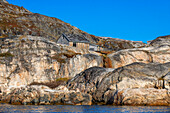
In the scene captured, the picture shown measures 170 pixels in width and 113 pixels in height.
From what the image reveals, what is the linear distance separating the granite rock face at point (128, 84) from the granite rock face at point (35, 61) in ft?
45.1

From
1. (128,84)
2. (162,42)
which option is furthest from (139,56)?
(128,84)

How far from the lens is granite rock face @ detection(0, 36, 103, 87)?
62.3 meters

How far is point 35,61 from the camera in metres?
65.8

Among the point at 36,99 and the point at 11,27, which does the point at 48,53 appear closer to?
the point at 36,99

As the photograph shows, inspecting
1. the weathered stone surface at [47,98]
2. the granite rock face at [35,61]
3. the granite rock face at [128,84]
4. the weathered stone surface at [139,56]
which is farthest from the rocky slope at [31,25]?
the weathered stone surface at [47,98]

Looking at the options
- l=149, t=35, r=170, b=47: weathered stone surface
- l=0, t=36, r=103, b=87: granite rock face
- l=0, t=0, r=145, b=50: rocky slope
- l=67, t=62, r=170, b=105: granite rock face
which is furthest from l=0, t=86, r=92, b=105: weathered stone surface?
l=0, t=0, r=145, b=50: rocky slope

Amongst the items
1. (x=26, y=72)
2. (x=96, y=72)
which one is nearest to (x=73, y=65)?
(x=26, y=72)

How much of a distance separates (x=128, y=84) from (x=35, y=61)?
2796 cm

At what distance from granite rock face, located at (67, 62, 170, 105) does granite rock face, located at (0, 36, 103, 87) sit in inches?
541

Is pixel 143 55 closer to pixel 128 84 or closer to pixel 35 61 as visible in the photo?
pixel 128 84

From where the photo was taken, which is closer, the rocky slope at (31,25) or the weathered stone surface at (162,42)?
the weathered stone surface at (162,42)

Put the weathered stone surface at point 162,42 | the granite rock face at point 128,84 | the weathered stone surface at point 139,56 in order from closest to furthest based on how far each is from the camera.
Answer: the granite rock face at point 128,84 → the weathered stone surface at point 139,56 → the weathered stone surface at point 162,42

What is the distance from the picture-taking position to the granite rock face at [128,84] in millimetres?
41594

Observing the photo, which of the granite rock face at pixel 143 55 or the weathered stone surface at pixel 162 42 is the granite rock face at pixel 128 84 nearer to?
the granite rock face at pixel 143 55
